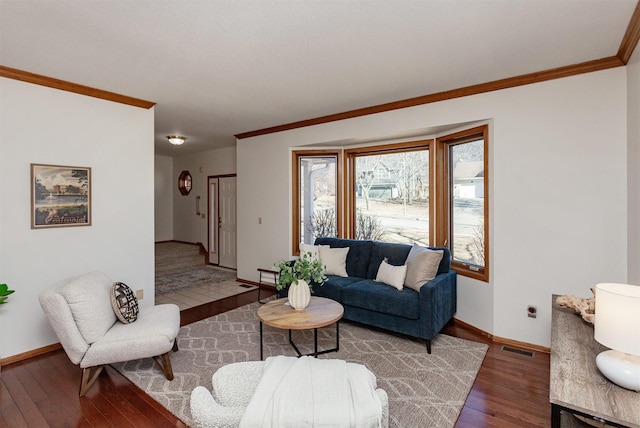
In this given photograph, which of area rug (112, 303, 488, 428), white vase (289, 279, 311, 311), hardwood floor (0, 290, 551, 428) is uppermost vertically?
white vase (289, 279, 311, 311)

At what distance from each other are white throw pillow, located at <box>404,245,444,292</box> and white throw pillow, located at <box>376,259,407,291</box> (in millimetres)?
77

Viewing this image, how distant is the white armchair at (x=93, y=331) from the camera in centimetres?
231

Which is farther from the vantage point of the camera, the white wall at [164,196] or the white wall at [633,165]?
the white wall at [164,196]

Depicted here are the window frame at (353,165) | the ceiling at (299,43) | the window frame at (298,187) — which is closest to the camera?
the ceiling at (299,43)

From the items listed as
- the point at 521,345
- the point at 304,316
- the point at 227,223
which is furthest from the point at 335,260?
the point at 227,223

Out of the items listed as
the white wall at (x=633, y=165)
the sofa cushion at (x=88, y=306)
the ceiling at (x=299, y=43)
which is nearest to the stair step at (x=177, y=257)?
the ceiling at (x=299, y=43)

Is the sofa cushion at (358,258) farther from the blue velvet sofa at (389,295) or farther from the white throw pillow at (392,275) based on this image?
the white throw pillow at (392,275)

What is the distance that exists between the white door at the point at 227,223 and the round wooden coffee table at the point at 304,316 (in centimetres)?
381

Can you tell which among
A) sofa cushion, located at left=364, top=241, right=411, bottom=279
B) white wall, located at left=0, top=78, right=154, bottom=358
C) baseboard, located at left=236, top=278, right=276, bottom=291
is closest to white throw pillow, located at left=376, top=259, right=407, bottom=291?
sofa cushion, located at left=364, top=241, right=411, bottom=279

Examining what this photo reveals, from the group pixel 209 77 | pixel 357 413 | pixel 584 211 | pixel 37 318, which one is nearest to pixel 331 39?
pixel 209 77

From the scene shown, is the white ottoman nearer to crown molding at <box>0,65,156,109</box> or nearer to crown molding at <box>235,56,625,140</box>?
crown molding at <box>235,56,625,140</box>

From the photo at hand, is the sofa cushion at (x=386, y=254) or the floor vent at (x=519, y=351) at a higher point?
the sofa cushion at (x=386, y=254)

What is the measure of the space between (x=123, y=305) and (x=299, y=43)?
2.50 m

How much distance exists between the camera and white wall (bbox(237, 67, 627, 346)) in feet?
9.10
